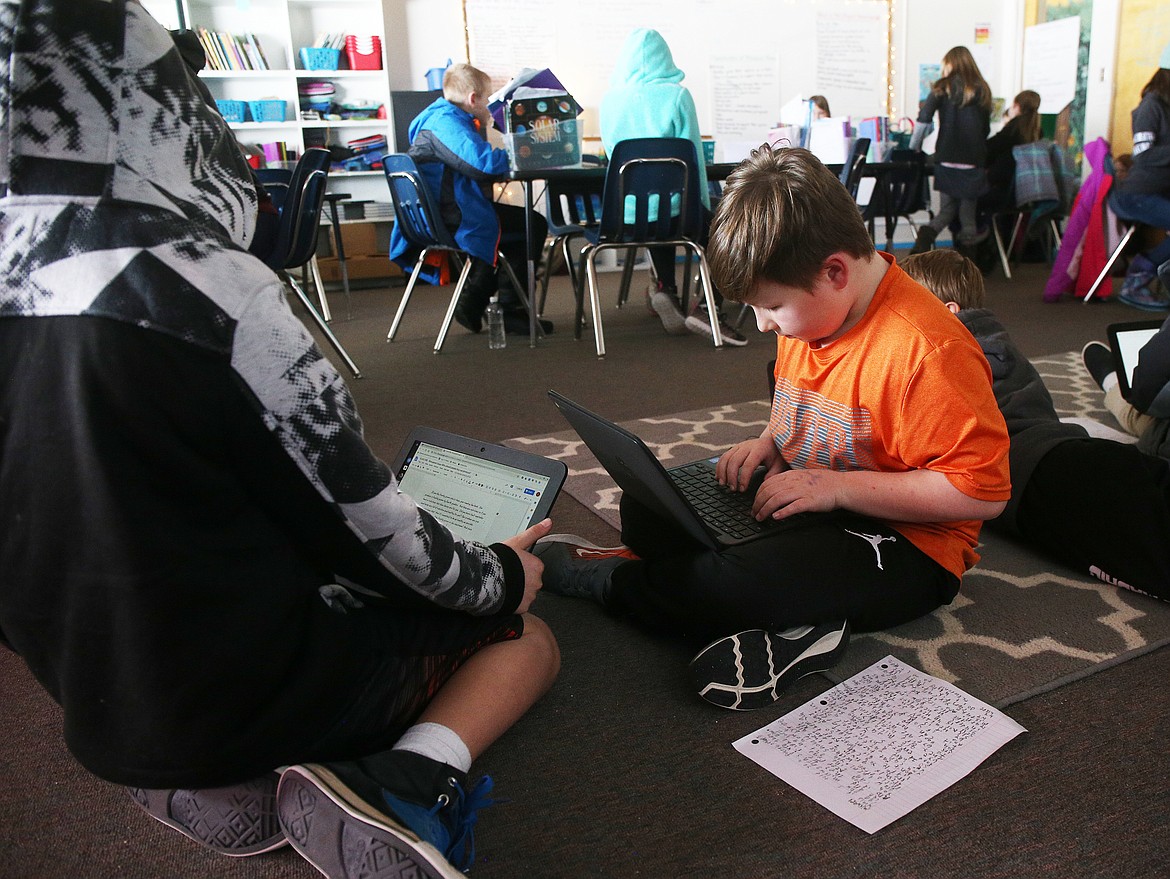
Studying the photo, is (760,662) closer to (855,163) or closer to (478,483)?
(478,483)

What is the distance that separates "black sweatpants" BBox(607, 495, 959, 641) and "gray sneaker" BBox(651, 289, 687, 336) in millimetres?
2560

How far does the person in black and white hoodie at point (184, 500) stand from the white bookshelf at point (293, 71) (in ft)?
17.1

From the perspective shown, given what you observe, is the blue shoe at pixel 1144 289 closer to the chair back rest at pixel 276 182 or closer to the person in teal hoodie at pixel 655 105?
the person in teal hoodie at pixel 655 105

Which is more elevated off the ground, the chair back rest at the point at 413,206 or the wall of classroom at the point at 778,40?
the wall of classroom at the point at 778,40

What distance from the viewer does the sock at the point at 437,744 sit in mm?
886

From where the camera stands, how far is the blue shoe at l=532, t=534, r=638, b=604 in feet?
4.50

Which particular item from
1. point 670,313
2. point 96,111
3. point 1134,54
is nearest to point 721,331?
point 670,313

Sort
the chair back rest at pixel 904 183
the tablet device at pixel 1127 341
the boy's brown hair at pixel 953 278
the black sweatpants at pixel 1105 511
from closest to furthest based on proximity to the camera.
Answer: the black sweatpants at pixel 1105 511 < the boy's brown hair at pixel 953 278 < the tablet device at pixel 1127 341 < the chair back rest at pixel 904 183

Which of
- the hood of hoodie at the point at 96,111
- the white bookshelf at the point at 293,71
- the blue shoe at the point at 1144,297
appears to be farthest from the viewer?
the white bookshelf at the point at 293,71

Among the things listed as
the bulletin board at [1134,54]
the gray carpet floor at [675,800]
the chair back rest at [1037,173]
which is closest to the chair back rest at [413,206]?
the gray carpet floor at [675,800]

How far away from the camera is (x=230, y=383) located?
68 centimetres

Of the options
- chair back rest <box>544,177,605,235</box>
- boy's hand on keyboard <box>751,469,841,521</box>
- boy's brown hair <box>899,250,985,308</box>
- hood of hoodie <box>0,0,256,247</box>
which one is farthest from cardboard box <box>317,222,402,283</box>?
hood of hoodie <box>0,0,256,247</box>

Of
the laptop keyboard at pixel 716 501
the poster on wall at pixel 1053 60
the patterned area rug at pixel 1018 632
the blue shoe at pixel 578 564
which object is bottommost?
the patterned area rug at pixel 1018 632

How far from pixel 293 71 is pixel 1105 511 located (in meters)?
5.26
